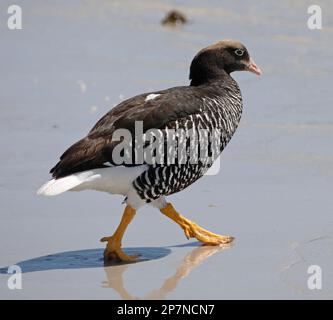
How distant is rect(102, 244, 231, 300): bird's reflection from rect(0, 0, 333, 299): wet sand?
0.6 inches

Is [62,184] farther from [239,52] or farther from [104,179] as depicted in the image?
[239,52]

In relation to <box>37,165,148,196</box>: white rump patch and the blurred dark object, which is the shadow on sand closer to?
<box>37,165,148,196</box>: white rump patch

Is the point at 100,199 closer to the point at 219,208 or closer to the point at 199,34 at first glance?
the point at 219,208

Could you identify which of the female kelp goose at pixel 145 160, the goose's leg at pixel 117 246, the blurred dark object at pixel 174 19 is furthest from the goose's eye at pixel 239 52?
the blurred dark object at pixel 174 19

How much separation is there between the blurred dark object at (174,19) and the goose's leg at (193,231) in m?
7.93

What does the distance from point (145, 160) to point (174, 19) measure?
8298mm

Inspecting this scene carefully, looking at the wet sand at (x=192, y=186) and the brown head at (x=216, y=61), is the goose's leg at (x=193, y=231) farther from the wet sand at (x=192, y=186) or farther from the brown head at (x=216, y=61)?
the brown head at (x=216, y=61)

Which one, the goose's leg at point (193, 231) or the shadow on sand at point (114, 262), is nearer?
the shadow on sand at point (114, 262)

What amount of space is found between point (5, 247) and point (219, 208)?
187cm

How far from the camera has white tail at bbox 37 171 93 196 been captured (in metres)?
7.61

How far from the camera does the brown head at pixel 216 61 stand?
29.2 ft

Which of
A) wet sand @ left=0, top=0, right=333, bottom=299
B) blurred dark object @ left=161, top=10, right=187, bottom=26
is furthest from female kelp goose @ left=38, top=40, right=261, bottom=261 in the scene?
blurred dark object @ left=161, top=10, right=187, bottom=26

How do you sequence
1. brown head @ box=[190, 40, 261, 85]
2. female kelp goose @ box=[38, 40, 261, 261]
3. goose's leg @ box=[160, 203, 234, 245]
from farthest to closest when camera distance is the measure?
brown head @ box=[190, 40, 261, 85]
goose's leg @ box=[160, 203, 234, 245]
female kelp goose @ box=[38, 40, 261, 261]

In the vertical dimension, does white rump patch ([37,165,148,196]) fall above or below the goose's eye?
below
